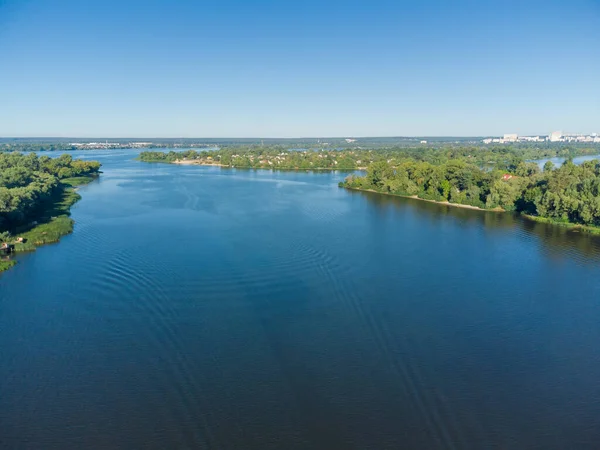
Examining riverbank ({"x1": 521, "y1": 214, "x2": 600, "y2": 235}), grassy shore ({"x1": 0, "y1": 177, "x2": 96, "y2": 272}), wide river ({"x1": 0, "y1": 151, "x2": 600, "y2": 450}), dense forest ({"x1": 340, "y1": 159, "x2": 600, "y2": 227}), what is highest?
dense forest ({"x1": 340, "y1": 159, "x2": 600, "y2": 227})

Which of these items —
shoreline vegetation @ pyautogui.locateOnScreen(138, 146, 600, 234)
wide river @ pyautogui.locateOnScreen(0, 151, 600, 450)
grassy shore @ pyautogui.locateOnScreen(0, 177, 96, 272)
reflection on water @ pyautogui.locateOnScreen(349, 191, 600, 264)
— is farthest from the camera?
shoreline vegetation @ pyautogui.locateOnScreen(138, 146, 600, 234)

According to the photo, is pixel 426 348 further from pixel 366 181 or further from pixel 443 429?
pixel 366 181

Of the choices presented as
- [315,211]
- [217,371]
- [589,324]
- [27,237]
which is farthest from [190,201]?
[589,324]

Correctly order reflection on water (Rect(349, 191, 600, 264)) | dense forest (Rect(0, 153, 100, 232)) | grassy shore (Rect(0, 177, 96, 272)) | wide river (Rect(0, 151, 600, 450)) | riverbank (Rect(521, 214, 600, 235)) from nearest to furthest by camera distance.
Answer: wide river (Rect(0, 151, 600, 450)), grassy shore (Rect(0, 177, 96, 272)), reflection on water (Rect(349, 191, 600, 264)), dense forest (Rect(0, 153, 100, 232)), riverbank (Rect(521, 214, 600, 235))

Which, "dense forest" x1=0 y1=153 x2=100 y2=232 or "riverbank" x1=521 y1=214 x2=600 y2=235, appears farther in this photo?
"riverbank" x1=521 y1=214 x2=600 y2=235

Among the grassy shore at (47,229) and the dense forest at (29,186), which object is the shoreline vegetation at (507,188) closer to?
the grassy shore at (47,229)

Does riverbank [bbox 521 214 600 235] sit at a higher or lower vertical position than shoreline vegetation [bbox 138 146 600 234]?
lower

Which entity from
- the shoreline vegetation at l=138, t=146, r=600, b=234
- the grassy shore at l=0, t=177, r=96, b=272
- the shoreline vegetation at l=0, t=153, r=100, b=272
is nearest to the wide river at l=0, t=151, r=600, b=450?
the grassy shore at l=0, t=177, r=96, b=272

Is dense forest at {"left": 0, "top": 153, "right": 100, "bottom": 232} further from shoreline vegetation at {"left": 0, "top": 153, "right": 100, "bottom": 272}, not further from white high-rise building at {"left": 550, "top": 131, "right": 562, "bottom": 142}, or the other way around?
white high-rise building at {"left": 550, "top": 131, "right": 562, "bottom": 142}
